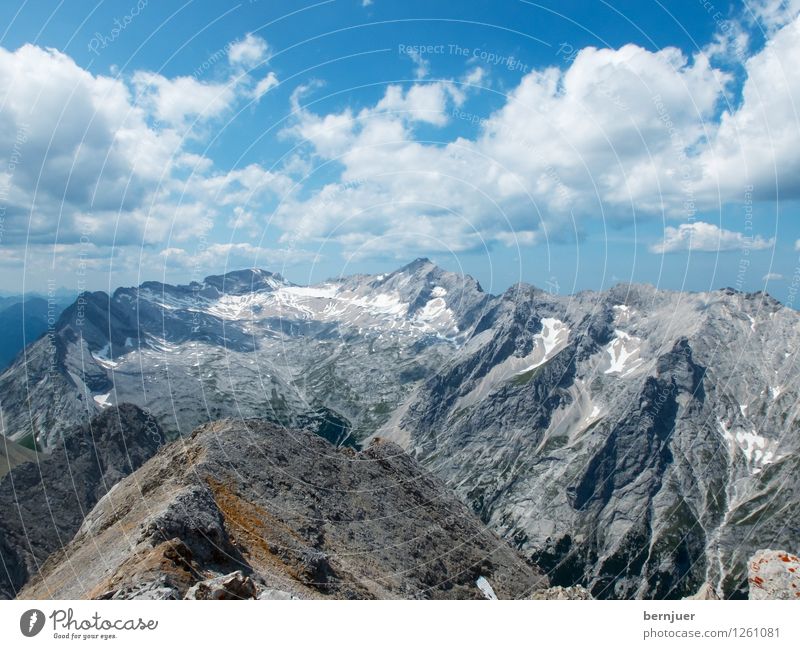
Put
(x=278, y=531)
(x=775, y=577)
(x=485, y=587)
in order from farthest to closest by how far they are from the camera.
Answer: (x=485, y=587) < (x=278, y=531) < (x=775, y=577)

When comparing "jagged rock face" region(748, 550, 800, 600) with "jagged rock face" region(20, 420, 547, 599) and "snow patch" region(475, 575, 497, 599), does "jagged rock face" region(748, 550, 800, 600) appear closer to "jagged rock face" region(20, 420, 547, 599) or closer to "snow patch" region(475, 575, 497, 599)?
"jagged rock face" region(20, 420, 547, 599)

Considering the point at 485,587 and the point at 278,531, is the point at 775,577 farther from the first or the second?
the point at 485,587
